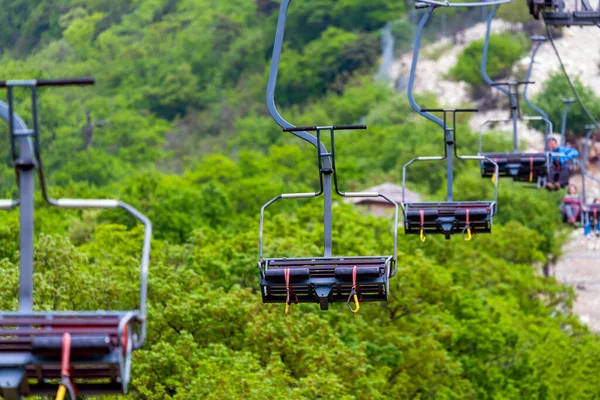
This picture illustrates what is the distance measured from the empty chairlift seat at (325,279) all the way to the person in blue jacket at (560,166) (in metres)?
16.1

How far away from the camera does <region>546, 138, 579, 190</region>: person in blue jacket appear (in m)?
40.6

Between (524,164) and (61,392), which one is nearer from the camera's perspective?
(61,392)

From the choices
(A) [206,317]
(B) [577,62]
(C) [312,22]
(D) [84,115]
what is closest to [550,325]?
(A) [206,317]

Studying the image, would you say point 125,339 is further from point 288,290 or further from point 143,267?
point 288,290

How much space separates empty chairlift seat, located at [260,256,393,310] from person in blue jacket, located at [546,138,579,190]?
53.0 feet

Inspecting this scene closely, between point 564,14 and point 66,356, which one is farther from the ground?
point 564,14

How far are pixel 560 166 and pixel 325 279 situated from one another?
1802 centimetres

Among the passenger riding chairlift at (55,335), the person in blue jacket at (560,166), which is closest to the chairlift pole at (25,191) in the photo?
the passenger riding chairlift at (55,335)

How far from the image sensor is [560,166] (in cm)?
4162

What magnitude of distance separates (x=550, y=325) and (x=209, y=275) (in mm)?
22348

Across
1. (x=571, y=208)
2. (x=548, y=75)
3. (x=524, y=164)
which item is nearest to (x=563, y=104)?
(x=548, y=75)

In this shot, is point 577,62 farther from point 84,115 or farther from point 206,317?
point 206,317

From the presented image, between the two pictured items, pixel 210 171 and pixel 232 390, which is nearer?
pixel 232 390

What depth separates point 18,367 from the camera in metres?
17.7
